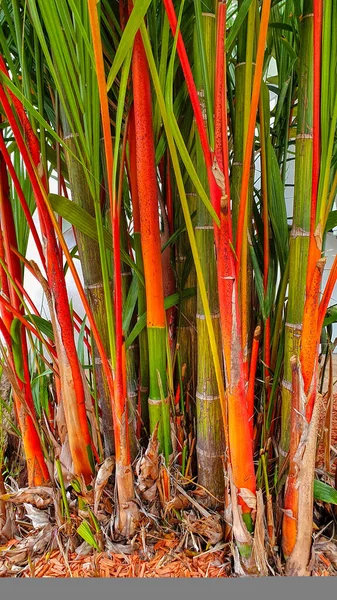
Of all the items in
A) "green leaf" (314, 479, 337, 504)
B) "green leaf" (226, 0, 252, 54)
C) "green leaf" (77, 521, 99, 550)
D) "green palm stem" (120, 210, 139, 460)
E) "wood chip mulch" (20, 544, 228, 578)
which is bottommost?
"wood chip mulch" (20, 544, 228, 578)

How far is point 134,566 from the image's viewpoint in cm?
49

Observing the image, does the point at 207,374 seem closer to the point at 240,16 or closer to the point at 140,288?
the point at 140,288

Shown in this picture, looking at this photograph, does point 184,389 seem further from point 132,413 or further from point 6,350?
point 6,350

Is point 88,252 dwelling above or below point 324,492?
above

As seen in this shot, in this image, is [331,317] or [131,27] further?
[331,317]

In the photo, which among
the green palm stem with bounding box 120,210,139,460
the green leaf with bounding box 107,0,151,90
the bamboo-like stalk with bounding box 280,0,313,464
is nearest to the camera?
the green leaf with bounding box 107,0,151,90

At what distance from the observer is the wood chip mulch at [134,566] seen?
48cm

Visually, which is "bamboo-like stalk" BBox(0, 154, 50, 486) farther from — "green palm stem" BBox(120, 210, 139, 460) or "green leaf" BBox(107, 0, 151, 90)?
"green leaf" BBox(107, 0, 151, 90)

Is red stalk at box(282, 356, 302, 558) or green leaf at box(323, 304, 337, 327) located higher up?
green leaf at box(323, 304, 337, 327)

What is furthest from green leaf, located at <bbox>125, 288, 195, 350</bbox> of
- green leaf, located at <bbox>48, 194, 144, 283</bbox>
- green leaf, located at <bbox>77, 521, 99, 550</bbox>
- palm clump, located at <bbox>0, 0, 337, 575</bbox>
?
green leaf, located at <bbox>77, 521, 99, 550</bbox>

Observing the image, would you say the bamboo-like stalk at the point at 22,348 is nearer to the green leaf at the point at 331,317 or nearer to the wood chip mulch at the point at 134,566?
the wood chip mulch at the point at 134,566

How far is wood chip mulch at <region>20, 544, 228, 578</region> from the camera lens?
0.48m

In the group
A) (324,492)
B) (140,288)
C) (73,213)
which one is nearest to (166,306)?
(140,288)

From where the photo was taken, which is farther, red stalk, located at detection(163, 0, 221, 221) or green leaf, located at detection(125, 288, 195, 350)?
green leaf, located at detection(125, 288, 195, 350)
